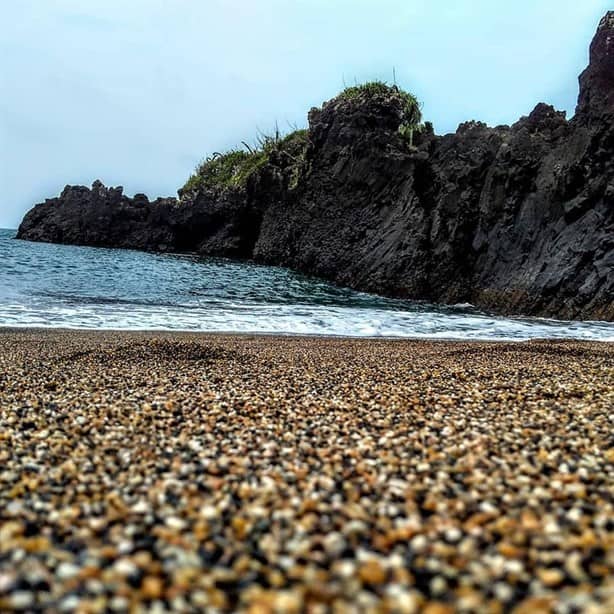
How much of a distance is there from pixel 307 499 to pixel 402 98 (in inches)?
1673

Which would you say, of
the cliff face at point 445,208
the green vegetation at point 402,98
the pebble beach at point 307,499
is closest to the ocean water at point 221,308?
the cliff face at point 445,208

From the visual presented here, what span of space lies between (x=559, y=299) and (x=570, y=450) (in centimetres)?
2022

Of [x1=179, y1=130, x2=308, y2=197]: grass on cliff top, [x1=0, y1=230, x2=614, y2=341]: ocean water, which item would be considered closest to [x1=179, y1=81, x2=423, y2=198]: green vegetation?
[x1=179, y1=130, x2=308, y2=197]: grass on cliff top

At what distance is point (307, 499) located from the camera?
2930mm

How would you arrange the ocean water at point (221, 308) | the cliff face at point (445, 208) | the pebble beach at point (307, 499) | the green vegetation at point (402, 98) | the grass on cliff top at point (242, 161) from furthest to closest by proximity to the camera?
the grass on cliff top at point (242, 161) < the green vegetation at point (402, 98) < the cliff face at point (445, 208) < the ocean water at point (221, 308) < the pebble beach at point (307, 499)

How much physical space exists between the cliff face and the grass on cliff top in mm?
1283

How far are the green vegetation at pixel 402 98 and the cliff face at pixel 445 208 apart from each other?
2.13 ft

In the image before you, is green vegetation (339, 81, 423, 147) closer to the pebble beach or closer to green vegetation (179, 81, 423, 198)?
green vegetation (179, 81, 423, 198)

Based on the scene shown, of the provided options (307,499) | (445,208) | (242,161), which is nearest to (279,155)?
(242,161)

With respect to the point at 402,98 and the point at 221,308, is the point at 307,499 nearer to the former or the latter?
the point at 221,308

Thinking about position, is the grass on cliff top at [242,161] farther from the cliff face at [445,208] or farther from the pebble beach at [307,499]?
the pebble beach at [307,499]

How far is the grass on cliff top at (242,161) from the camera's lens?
158 ft

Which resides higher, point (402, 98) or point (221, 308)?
point (402, 98)

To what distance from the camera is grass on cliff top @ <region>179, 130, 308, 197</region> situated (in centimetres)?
4822
